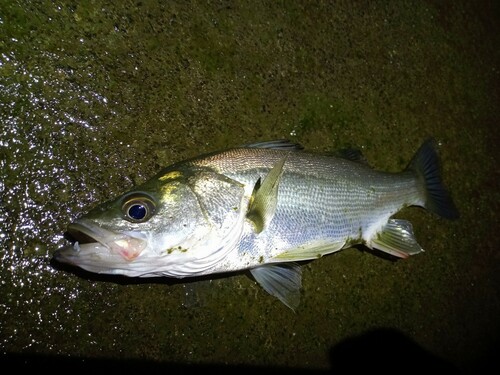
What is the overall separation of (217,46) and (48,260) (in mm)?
1600

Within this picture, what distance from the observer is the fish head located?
167cm

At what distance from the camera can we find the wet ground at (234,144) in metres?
2.03

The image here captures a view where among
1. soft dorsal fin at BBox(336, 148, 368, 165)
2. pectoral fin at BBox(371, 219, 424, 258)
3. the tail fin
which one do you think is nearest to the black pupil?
soft dorsal fin at BBox(336, 148, 368, 165)

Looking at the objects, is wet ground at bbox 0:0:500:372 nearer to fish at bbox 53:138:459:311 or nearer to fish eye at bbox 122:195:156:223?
fish at bbox 53:138:459:311

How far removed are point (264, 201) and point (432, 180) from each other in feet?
4.88

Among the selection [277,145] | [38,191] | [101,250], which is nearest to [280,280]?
[277,145]

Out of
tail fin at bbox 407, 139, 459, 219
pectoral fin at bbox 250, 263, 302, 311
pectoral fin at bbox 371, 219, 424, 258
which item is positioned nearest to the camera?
pectoral fin at bbox 250, 263, 302, 311

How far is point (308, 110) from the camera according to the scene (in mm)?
2752

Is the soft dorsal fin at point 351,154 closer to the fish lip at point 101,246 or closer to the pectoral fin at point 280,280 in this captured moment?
the pectoral fin at point 280,280

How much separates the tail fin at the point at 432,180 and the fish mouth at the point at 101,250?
1.98 meters

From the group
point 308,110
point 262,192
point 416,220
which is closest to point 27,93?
point 262,192

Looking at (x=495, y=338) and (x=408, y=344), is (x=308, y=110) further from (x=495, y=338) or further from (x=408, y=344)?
(x=495, y=338)

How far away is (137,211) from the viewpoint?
5.76 feet

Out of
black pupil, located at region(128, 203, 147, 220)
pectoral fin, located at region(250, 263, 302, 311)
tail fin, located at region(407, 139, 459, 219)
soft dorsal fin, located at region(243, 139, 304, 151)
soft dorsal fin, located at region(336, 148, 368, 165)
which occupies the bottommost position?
pectoral fin, located at region(250, 263, 302, 311)
